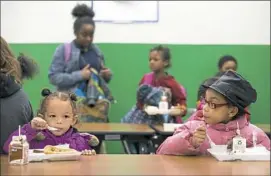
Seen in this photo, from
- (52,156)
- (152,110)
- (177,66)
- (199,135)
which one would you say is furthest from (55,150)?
(177,66)

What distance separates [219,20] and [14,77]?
13.2ft

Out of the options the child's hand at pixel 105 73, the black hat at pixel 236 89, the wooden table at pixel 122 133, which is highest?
the black hat at pixel 236 89

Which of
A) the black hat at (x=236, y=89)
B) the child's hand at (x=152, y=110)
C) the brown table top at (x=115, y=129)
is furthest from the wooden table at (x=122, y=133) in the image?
the black hat at (x=236, y=89)

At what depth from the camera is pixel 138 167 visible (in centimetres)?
184

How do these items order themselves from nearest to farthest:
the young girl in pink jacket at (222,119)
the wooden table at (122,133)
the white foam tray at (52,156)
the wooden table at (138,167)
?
the wooden table at (138,167) → the white foam tray at (52,156) → the young girl in pink jacket at (222,119) → the wooden table at (122,133)

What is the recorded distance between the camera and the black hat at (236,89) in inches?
90.7

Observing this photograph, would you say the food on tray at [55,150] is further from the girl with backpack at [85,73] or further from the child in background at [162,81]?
the child in background at [162,81]

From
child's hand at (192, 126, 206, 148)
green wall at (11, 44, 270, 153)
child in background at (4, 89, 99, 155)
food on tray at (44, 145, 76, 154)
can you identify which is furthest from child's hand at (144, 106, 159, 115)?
food on tray at (44, 145, 76, 154)

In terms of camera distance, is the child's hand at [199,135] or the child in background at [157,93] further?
the child in background at [157,93]

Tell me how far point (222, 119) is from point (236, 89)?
0.50 feet

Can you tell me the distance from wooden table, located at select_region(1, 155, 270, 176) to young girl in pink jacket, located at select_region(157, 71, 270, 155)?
0.13 m

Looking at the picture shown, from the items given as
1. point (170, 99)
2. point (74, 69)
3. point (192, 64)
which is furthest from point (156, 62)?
point (192, 64)

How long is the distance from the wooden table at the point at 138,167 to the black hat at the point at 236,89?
334mm

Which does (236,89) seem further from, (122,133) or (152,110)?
(152,110)
